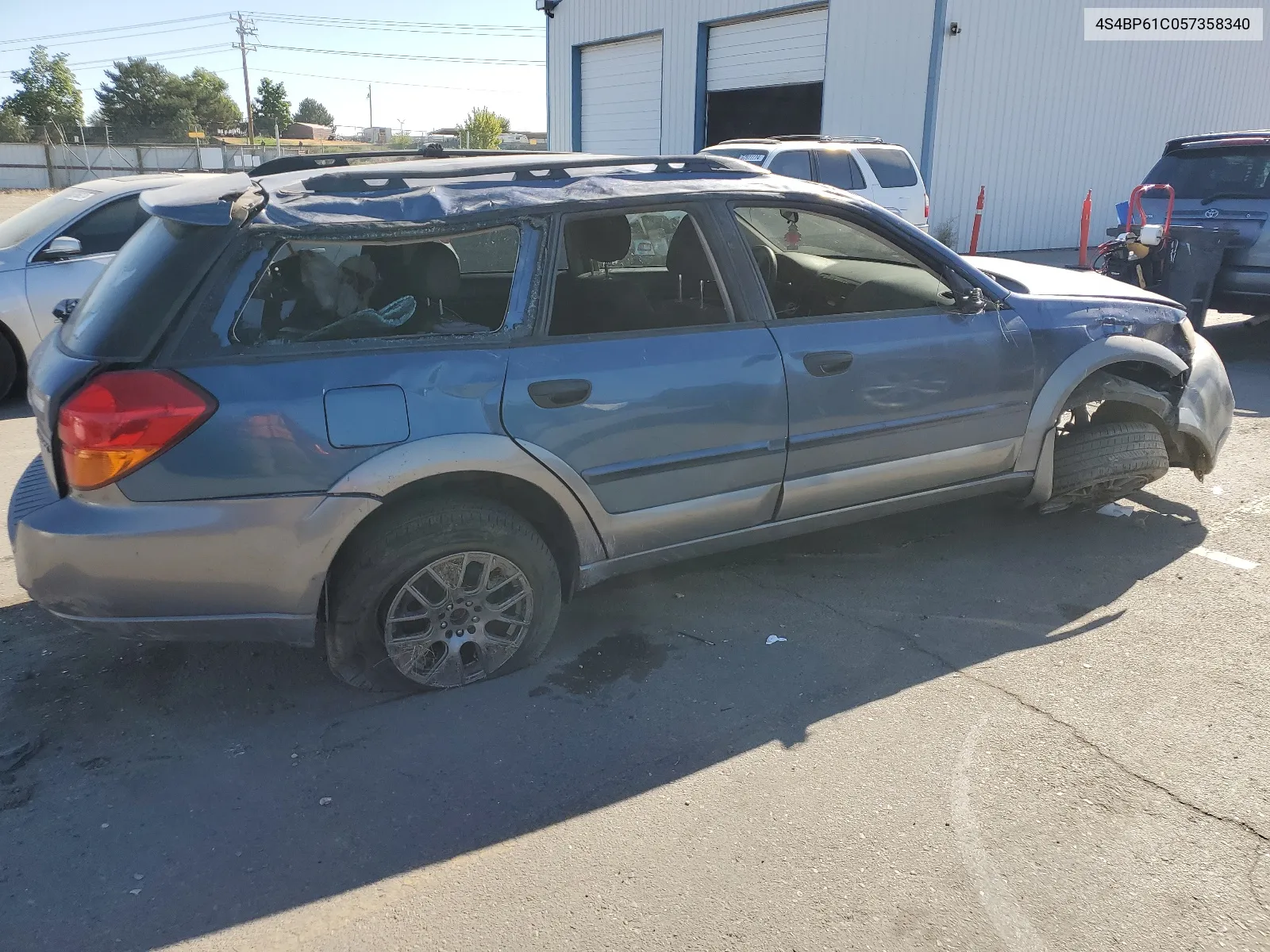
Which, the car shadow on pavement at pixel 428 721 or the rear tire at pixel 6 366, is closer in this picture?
the car shadow on pavement at pixel 428 721

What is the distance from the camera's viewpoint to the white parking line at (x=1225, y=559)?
4254 mm

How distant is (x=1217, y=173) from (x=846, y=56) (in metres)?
8.39

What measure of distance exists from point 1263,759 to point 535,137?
79907 millimetres

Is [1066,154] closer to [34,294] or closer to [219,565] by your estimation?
[34,294]

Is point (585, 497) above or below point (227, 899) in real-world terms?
above

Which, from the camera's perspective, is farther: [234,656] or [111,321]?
[234,656]

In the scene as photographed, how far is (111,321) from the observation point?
2.88m

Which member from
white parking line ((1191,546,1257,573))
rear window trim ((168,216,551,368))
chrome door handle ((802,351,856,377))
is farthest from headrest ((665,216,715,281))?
white parking line ((1191,546,1257,573))

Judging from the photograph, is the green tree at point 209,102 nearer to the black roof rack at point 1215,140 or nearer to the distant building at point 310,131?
the distant building at point 310,131

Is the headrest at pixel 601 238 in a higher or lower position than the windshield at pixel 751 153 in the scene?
lower

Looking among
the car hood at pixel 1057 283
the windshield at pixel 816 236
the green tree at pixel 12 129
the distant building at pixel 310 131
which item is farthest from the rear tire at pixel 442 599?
the distant building at pixel 310 131

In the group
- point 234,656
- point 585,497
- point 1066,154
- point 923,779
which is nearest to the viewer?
point 923,779

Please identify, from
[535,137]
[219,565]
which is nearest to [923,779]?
[219,565]

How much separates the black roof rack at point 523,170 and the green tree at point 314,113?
128m
